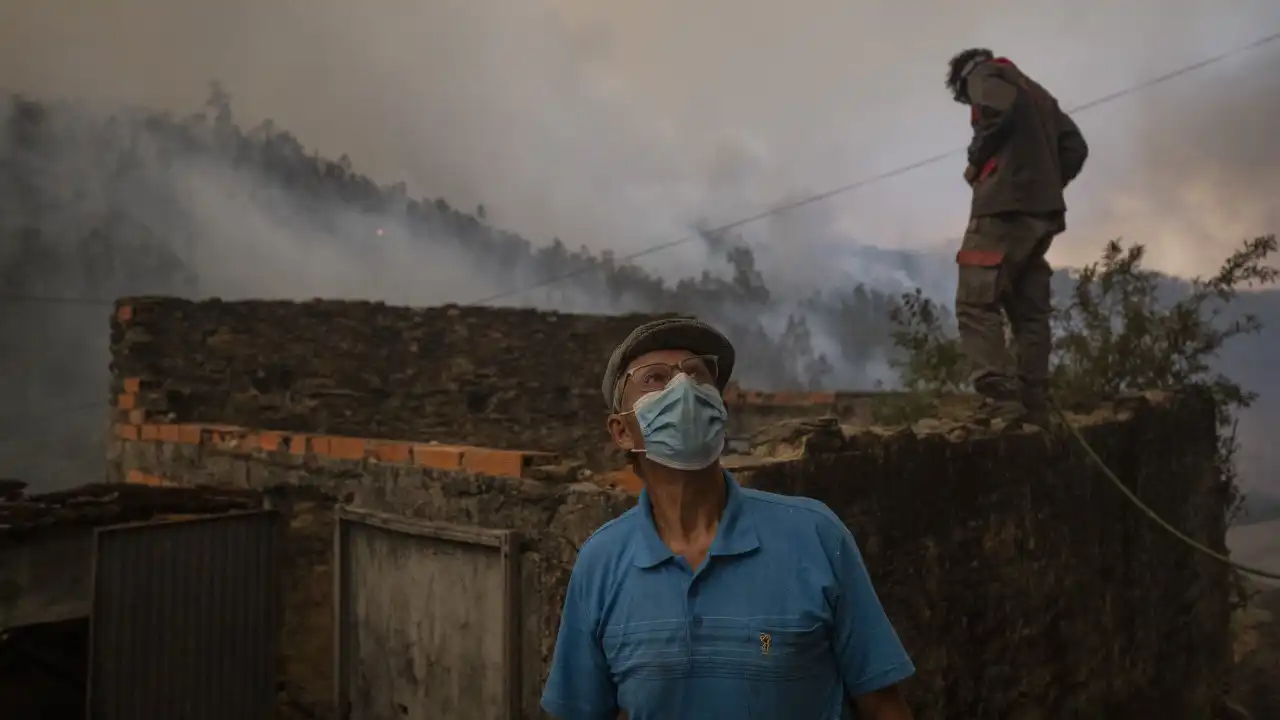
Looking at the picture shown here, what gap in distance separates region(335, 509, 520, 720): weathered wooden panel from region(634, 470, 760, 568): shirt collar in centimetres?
221

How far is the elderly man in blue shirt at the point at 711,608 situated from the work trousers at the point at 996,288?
14.4 feet

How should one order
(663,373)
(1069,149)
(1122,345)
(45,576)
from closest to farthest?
(663,373)
(45,576)
(1069,149)
(1122,345)

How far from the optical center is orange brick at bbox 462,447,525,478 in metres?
4.00

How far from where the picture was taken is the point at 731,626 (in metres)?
1.71

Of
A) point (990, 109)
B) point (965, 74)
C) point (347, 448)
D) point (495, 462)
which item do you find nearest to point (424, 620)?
point (495, 462)

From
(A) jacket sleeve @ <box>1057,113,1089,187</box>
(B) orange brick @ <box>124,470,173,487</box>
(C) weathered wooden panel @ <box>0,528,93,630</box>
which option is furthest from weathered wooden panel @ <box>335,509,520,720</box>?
(A) jacket sleeve @ <box>1057,113,1089,187</box>

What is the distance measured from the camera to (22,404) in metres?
11.9

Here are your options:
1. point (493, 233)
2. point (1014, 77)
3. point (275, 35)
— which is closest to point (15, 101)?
point (275, 35)

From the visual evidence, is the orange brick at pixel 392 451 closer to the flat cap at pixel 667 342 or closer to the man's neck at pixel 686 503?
the flat cap at pixel 667 342

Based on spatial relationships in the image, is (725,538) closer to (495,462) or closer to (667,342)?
(667,342)

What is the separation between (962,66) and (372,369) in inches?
244

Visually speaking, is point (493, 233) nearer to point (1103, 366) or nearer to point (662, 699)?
point (1103, 366)

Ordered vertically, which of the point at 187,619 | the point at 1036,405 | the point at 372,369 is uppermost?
the point at 372,369

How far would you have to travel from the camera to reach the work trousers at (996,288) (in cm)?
584
